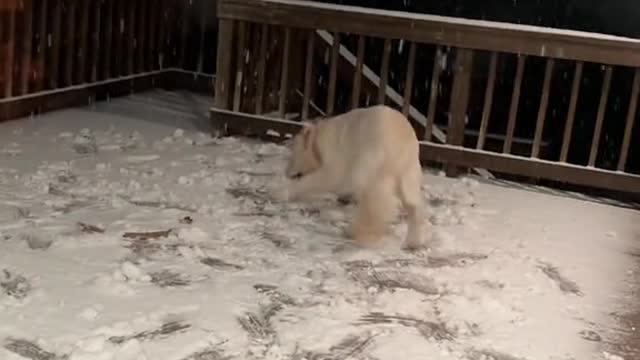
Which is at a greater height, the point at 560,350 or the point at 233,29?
the point at 233,29

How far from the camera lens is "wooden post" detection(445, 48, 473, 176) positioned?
23.2ft

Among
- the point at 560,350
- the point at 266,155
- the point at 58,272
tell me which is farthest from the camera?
the point at 266,155

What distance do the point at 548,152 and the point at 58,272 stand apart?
6207 mm

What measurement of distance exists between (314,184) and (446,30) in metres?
2.25

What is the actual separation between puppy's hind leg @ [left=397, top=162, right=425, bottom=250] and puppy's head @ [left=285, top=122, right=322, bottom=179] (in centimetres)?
60

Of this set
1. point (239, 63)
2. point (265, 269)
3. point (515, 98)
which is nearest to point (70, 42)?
point (239, 63)

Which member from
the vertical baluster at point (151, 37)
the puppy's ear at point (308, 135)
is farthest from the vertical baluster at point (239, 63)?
the puppy's ear at point (308, 135)

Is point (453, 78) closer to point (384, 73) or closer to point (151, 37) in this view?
point (384, 73)

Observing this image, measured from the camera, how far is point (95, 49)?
8.62 metres

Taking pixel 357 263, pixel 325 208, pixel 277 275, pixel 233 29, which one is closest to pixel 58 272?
pixel 277 275

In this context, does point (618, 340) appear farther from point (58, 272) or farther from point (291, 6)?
point (291, 6)

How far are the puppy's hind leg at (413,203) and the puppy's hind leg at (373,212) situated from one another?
96 mm

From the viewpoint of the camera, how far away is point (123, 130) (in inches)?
298

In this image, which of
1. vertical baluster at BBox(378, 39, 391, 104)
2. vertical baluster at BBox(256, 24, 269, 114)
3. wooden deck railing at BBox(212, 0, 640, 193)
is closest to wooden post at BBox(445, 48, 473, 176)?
wooden deck railing at BBox(212, 0, 640, 193)
